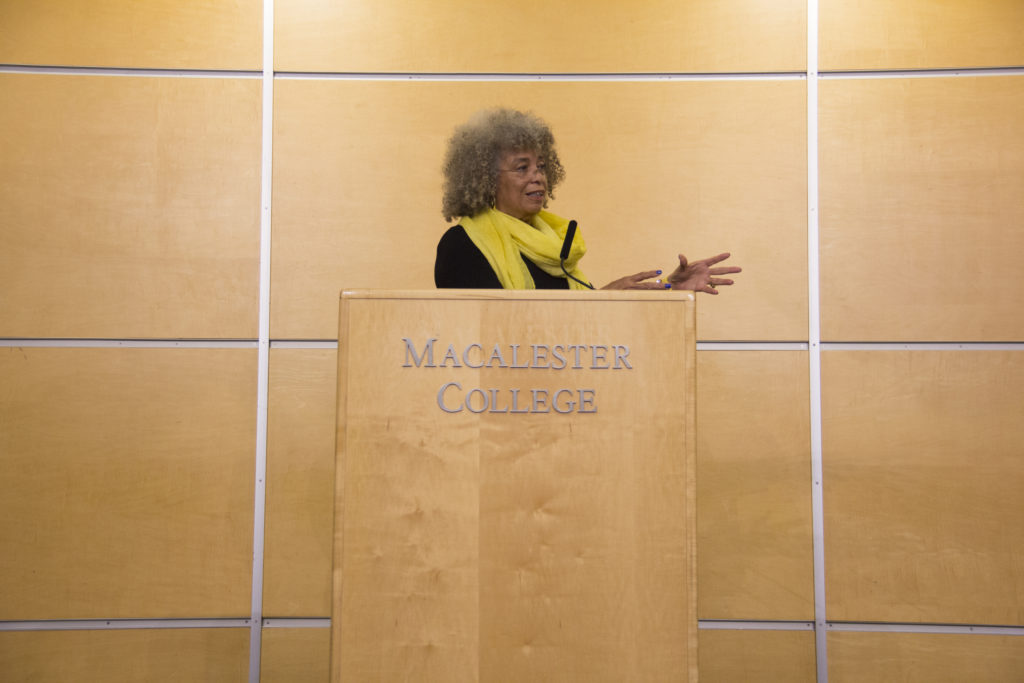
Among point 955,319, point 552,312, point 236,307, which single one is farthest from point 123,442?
point 955,319

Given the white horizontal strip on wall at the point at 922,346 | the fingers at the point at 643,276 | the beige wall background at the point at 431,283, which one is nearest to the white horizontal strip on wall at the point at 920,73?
the beige wall background at the point at 431,283

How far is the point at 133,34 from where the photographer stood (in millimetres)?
2846

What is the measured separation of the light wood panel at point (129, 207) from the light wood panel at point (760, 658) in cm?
192

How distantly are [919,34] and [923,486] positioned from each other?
1.57 metres

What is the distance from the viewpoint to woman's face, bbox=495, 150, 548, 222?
218 cm

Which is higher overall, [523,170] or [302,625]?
[523,170]

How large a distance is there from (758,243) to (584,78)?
33.1 inches

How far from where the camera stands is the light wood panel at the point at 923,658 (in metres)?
2.69

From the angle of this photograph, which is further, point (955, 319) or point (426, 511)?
point (955, 319)

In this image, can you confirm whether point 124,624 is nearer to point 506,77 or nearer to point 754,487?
point 754,487

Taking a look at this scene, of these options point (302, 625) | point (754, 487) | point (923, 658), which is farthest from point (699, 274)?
point (302, 625)

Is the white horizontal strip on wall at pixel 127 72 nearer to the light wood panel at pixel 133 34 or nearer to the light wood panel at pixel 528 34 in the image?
the light wood panel at pixel 133 34

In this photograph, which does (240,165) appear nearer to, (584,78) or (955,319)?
(584,78)

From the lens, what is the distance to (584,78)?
113 inches
